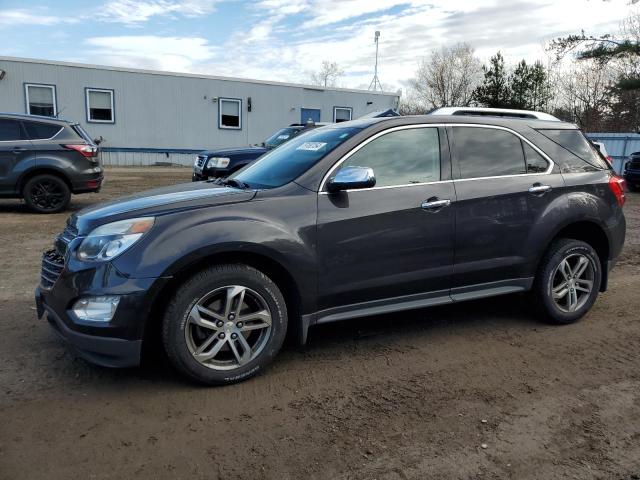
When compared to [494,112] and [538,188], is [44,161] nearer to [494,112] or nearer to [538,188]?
[494,112]

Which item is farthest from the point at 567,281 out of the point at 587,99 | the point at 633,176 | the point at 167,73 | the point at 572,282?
the point at 587,99

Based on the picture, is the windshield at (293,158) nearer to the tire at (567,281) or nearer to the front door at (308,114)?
the tire at (567,281)

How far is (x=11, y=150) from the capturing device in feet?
30.6

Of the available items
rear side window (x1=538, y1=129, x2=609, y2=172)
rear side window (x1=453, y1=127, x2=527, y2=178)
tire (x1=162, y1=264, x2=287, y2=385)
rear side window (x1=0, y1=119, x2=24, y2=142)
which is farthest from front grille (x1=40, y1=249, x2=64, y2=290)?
rear side window (x1=0, y1=119, x2=24, y2=142)

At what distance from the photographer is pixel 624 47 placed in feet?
76.2

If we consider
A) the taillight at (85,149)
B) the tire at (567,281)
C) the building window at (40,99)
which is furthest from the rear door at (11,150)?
the building window at (40,99)

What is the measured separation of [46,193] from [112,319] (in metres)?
7.83

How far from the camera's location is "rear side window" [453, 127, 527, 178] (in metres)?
4.12

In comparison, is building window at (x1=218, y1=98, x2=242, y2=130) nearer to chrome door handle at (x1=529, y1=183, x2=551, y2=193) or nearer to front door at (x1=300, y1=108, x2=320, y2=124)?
front door at (x1=300, y1=108, x2=320, y2=124)

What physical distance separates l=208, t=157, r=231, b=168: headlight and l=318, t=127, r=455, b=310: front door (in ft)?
21.5

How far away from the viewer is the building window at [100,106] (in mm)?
21688

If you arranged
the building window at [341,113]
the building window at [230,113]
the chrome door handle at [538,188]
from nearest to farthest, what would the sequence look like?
the chrome door handle at [538,188]
the building window at [230,113]
the building window at [341,113]

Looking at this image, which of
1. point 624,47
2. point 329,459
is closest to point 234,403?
point 329,459

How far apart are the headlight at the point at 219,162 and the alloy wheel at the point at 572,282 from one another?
6.95 meters
